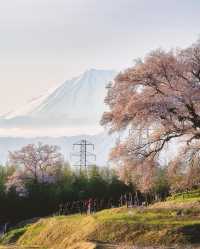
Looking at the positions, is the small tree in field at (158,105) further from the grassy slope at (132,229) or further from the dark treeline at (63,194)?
the dark treeline at (63,194)

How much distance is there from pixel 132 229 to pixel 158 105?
12.6 m

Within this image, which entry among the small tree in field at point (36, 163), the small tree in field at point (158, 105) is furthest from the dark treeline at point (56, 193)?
the small tree in field at point (158, 105)

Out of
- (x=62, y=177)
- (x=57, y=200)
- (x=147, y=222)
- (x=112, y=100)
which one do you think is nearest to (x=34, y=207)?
(x=57, y=200)

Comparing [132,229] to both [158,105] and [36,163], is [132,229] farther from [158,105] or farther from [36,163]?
[36,163]

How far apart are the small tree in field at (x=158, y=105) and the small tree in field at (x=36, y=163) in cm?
4829

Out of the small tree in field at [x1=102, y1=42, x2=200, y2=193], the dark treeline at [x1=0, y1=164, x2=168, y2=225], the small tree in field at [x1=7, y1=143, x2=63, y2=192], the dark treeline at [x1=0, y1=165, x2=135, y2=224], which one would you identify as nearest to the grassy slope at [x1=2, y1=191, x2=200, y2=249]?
the small tree in field at [x1=102, y1=42, x2=200, y2=193]

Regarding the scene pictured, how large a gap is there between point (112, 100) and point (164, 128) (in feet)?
18.2

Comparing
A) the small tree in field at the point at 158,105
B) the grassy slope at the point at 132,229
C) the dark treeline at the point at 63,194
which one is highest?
the small tree in field at the point at 158,105

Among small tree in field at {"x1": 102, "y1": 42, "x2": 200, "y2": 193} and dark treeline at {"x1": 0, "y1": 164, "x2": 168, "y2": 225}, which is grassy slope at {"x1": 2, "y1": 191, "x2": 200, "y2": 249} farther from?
dark treeline at {"x1": 0, "y1": 164, "x2": 168, "y2": 225}

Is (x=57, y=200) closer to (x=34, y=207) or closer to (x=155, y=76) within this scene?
(x=34, y=207)

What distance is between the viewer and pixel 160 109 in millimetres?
45312

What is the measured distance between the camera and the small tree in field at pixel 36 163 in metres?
96.8

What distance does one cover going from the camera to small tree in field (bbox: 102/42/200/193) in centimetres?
4544

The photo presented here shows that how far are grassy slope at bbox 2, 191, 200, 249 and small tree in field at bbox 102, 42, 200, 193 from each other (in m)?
4.72
